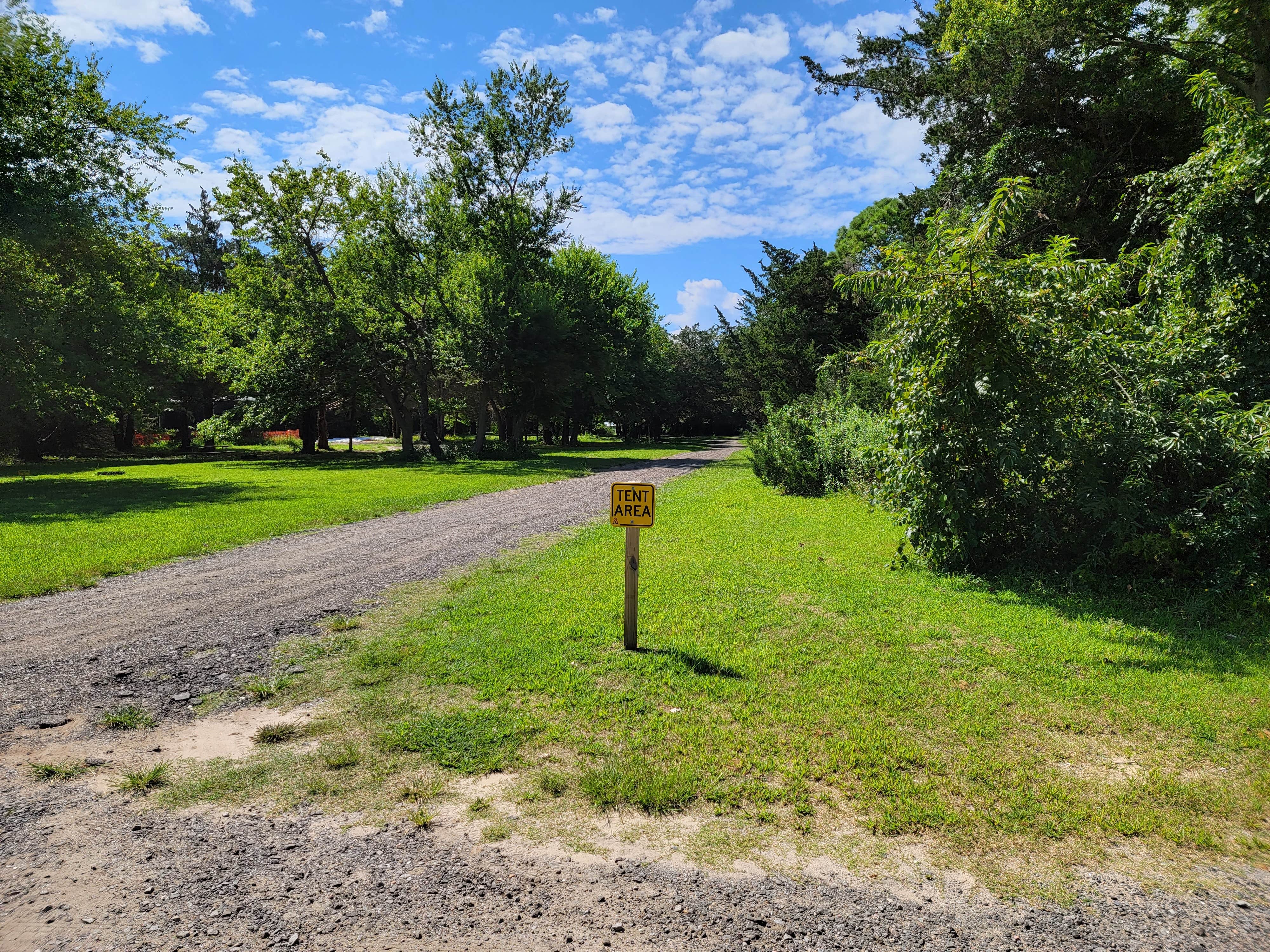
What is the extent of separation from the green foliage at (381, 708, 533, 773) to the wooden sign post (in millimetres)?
1450

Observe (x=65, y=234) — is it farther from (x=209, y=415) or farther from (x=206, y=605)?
(x=209, y=415)

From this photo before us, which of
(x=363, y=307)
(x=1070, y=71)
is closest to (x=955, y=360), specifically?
(x=1070, y=71)

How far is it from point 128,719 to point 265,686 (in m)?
0.79

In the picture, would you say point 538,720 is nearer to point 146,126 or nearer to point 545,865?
point 545,865

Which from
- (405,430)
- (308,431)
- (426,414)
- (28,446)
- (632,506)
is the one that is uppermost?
(426,414)

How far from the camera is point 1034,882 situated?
105 inches

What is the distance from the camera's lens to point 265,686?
4590 millimetres

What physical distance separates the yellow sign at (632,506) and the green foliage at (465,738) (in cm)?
178

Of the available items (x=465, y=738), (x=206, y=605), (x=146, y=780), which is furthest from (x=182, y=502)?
(x=465, y=738)

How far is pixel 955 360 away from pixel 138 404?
33.5m

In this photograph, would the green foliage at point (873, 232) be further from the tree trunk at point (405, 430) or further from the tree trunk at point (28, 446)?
the tree trunk at point (28, 446)

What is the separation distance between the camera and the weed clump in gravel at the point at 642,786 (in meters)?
3.17

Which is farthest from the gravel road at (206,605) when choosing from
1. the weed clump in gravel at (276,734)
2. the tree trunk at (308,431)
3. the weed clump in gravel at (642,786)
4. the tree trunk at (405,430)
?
the tree trunk at (308,431)

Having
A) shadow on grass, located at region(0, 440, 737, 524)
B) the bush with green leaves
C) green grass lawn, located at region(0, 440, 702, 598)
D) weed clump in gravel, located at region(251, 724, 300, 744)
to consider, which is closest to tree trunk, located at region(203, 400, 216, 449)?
shadow on grass, located at region(0, 440, 737, 524)
